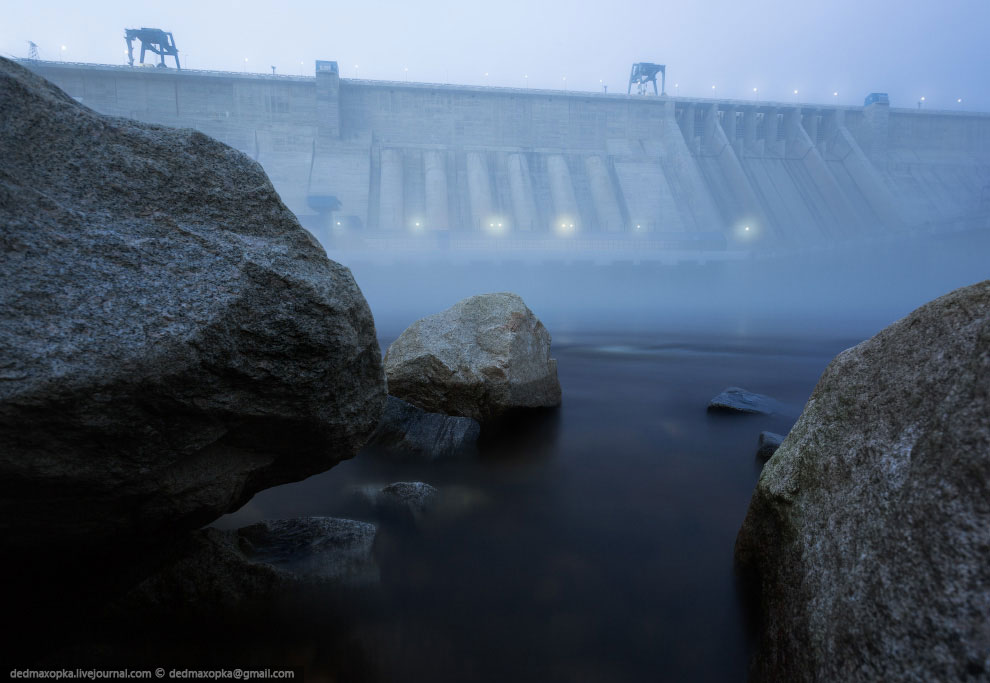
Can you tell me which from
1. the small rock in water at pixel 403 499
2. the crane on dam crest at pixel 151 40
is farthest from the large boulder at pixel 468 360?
the crane on dam crest at pixel 151 40

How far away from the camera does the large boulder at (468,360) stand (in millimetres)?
5027

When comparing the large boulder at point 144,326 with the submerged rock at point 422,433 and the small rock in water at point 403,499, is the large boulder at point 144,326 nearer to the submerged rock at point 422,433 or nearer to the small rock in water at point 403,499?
the small rock in water at point 403,499

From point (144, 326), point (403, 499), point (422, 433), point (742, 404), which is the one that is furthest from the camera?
point (742, 404)

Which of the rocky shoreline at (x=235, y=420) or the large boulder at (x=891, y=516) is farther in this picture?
the rocky shoreline at (x=235, y=420)

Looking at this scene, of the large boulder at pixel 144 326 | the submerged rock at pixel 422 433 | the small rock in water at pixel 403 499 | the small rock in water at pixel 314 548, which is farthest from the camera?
the submerged rock at pixel 422 433

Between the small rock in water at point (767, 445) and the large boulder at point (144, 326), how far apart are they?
13.3 ft

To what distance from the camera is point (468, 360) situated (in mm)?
Answer: 5047

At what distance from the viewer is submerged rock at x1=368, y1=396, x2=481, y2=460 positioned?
4.68 meters

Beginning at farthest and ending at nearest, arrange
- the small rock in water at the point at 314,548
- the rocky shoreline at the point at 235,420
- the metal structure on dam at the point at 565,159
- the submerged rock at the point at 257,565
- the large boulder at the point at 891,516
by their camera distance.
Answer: the metal structure on dam at the point at 565,159 → the small rock in water at the point at 314,548 → the submerged rock at the point at 257,565 → the rocky shoreline at the point at 235,420 → the large boulder at the point at 891,516

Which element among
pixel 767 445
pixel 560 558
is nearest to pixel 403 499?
pixel 560 558

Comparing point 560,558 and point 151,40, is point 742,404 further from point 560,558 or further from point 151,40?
point 151,40

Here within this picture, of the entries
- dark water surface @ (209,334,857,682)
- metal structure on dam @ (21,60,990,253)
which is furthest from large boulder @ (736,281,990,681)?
metal structure on dam @ (21,60,990,253)

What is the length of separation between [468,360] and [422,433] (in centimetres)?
84

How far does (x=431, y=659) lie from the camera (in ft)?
7.74
